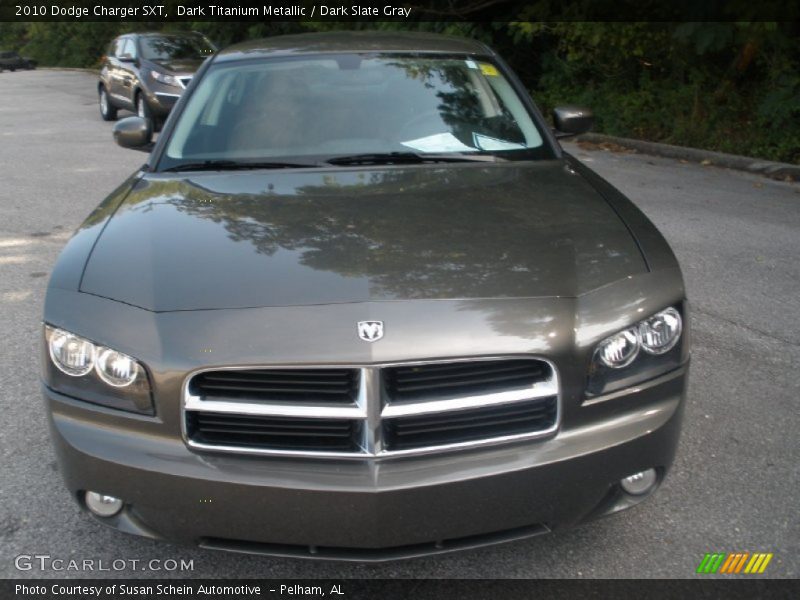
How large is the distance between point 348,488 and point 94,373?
82 centimetres

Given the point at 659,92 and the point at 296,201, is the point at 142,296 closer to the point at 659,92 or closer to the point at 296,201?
the point at 296,201

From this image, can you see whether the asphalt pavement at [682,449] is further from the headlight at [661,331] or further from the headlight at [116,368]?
the headlight at [661,331]

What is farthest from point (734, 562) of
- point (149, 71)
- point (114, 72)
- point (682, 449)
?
point (114, 72)

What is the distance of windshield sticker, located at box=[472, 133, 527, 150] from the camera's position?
3.86 metres

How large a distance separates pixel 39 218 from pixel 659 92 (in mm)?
8755

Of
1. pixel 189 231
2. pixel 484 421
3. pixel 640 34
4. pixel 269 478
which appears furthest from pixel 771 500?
pixel 640 34

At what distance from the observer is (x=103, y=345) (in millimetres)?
2406

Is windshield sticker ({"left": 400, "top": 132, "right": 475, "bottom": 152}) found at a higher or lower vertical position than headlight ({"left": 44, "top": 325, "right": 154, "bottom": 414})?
higher

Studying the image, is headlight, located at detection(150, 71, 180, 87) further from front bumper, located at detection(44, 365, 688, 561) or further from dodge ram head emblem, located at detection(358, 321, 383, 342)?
dodge ram head emblem, located at detection(358, 321, 383, 342)

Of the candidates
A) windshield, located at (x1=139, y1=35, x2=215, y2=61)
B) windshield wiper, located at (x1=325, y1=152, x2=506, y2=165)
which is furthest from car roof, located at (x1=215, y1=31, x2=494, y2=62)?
windshield, located at (x1=139, y1=35, x2=215, y2=61)

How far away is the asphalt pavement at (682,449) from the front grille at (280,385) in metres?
0.53

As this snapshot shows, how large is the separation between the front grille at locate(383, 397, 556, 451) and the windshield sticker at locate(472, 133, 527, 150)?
176cm

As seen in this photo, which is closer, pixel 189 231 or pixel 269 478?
pixel 269 478

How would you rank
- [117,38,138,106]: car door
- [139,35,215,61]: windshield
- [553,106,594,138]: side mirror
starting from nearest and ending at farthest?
[553,106,594,138]: side mirror, [117,38,138,106]: car door, [139,35,215,61]: windshield
